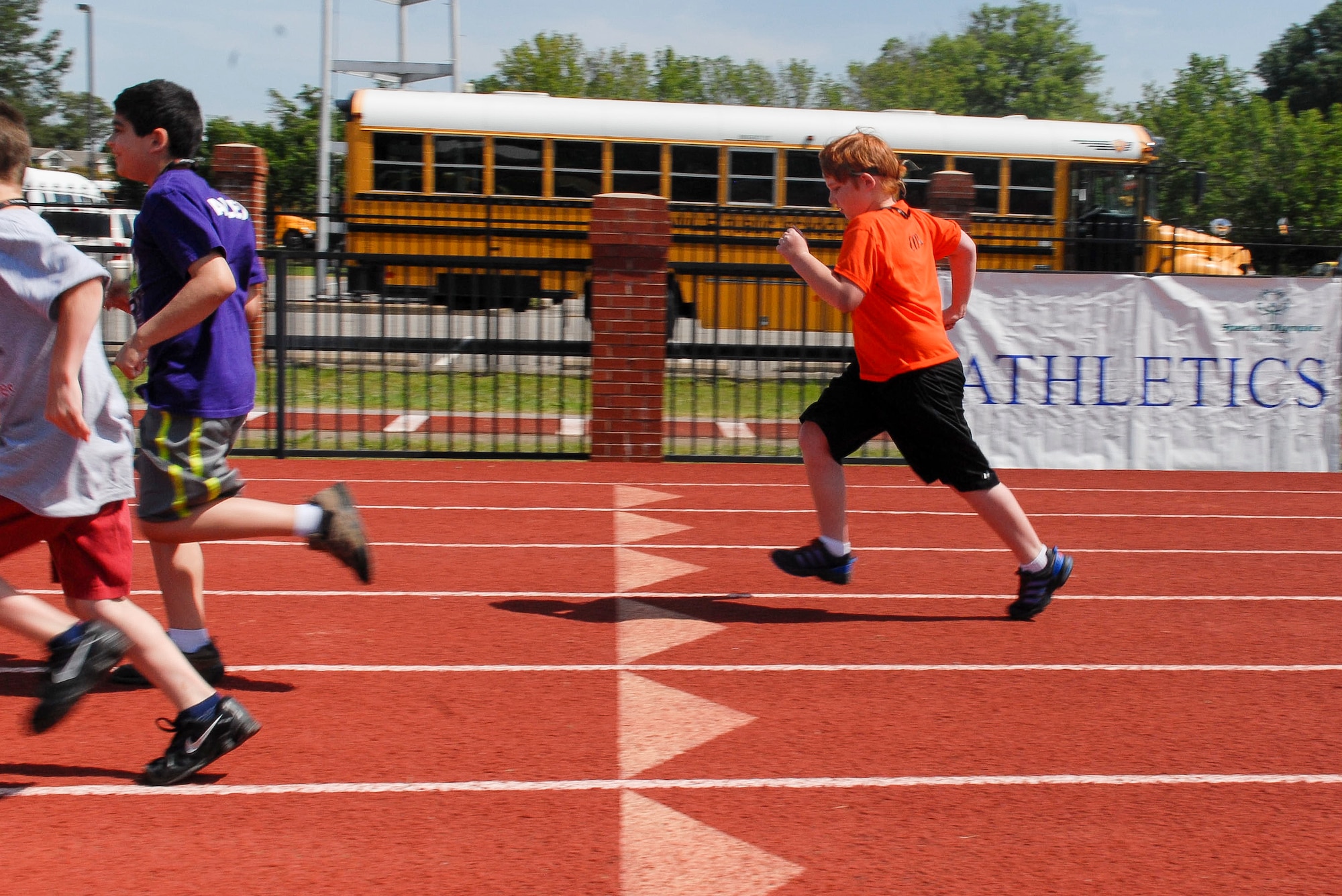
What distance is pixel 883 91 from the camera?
7469cm

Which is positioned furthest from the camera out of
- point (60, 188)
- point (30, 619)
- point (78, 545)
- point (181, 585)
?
point (60, 188)

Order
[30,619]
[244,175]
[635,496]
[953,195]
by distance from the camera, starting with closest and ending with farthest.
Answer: [30,619] < [635,496] < [953,195] < [244,175]

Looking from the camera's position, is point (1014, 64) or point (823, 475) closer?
point (823, 475)

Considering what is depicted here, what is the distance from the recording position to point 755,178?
18.7 meters

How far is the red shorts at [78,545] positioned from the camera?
11.1 ft

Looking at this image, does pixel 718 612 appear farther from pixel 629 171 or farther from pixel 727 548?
pixel 629 171

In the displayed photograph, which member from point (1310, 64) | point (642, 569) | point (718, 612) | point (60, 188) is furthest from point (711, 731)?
point (1310, 64)

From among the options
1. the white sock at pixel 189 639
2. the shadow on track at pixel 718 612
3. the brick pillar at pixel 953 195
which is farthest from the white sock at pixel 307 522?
the brick pillar at pixel 953 195

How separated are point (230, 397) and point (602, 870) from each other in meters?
1.91

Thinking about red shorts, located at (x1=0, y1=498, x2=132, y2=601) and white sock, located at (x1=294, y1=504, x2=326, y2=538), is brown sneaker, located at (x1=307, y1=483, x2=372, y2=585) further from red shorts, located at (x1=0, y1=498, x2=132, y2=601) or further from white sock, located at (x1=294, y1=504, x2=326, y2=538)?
red shorts, located at (x1=0, y1=498, x2=132, y2=601)

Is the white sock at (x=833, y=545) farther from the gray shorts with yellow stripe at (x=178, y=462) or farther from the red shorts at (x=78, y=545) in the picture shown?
the red shorts at (x=78, y=545)

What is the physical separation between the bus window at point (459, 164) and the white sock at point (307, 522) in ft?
49.1

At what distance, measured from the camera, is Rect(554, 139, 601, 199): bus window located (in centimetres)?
1847

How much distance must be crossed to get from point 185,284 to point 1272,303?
861cm
